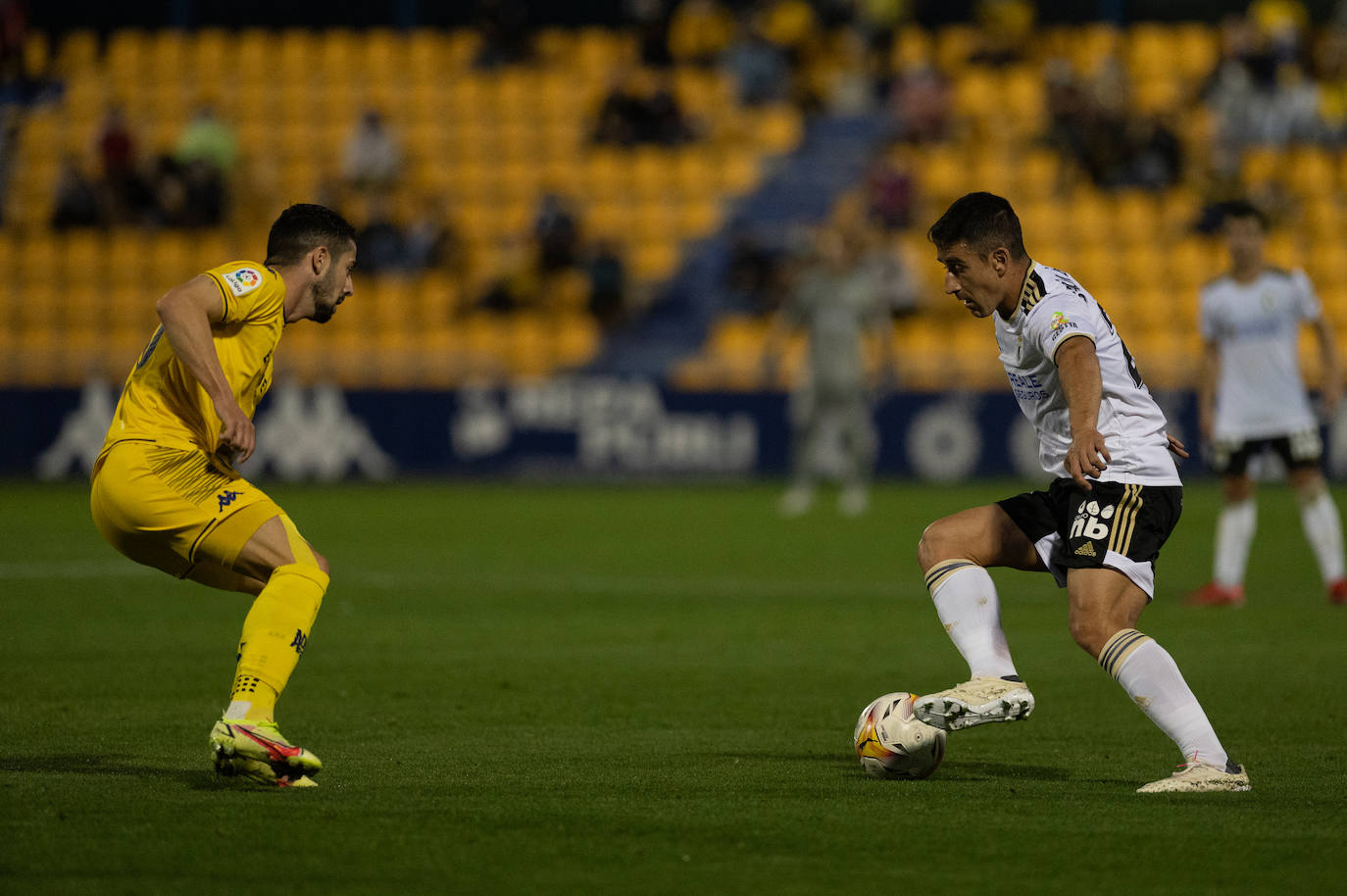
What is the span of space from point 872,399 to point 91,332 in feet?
34.0

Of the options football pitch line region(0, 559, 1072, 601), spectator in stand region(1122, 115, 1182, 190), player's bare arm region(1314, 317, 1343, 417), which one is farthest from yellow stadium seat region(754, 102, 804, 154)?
player's bare arm region(1314, 317, 1343, 417)

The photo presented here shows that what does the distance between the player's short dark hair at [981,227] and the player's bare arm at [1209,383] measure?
18.2 ft

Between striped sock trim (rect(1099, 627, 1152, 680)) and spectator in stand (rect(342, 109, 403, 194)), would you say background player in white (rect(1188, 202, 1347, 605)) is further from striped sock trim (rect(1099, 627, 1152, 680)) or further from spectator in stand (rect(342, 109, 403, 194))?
spectator in stand (rect(342, 109, 403, 194))

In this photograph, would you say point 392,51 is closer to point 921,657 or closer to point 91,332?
point 91,332

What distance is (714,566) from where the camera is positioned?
12906mm

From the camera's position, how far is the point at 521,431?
22.1m

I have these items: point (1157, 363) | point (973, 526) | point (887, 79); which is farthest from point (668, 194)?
point (973, 526)

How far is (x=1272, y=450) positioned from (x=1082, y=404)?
6.22 meters

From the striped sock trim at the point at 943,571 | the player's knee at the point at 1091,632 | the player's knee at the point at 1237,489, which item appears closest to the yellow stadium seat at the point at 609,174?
the player's knee at the point at 1237,489

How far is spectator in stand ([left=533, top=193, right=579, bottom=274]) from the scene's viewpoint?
23.6 metres

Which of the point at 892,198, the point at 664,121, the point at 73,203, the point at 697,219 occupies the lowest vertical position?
the point at 73,203

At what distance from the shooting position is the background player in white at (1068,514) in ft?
18.3

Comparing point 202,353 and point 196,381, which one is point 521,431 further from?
point 202,353

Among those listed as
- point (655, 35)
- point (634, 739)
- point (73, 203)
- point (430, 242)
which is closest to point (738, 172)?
point (655, 35)
